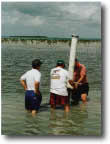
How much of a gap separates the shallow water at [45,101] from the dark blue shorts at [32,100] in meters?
0.18

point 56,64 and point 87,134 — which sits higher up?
point 56,64

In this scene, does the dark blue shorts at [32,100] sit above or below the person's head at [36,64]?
below

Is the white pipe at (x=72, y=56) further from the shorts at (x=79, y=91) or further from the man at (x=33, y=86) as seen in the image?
the man at (x=33, y=86)

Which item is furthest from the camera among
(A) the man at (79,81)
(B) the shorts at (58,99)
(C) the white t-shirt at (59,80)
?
(A) the man at (79,81)

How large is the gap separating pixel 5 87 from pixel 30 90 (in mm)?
737

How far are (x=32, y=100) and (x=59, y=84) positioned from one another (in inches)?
24.2

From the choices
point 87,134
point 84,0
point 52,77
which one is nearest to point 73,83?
point 52,77

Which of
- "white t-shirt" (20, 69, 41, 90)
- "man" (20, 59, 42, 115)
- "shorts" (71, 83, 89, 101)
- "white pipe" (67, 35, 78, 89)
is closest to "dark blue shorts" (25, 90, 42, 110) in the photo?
"man" (20, 59, 42, 115)

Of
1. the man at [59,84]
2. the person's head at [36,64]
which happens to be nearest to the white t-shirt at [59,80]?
the man at [59,84]

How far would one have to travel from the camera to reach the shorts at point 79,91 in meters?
9.66

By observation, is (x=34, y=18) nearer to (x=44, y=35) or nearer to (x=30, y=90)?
(x=44, y=35)

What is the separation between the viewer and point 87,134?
8969mm

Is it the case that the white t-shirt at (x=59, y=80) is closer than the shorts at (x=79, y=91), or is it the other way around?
the white t-shirt at (x=59, y=80)

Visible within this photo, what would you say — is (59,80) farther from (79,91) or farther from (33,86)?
(79,91)
